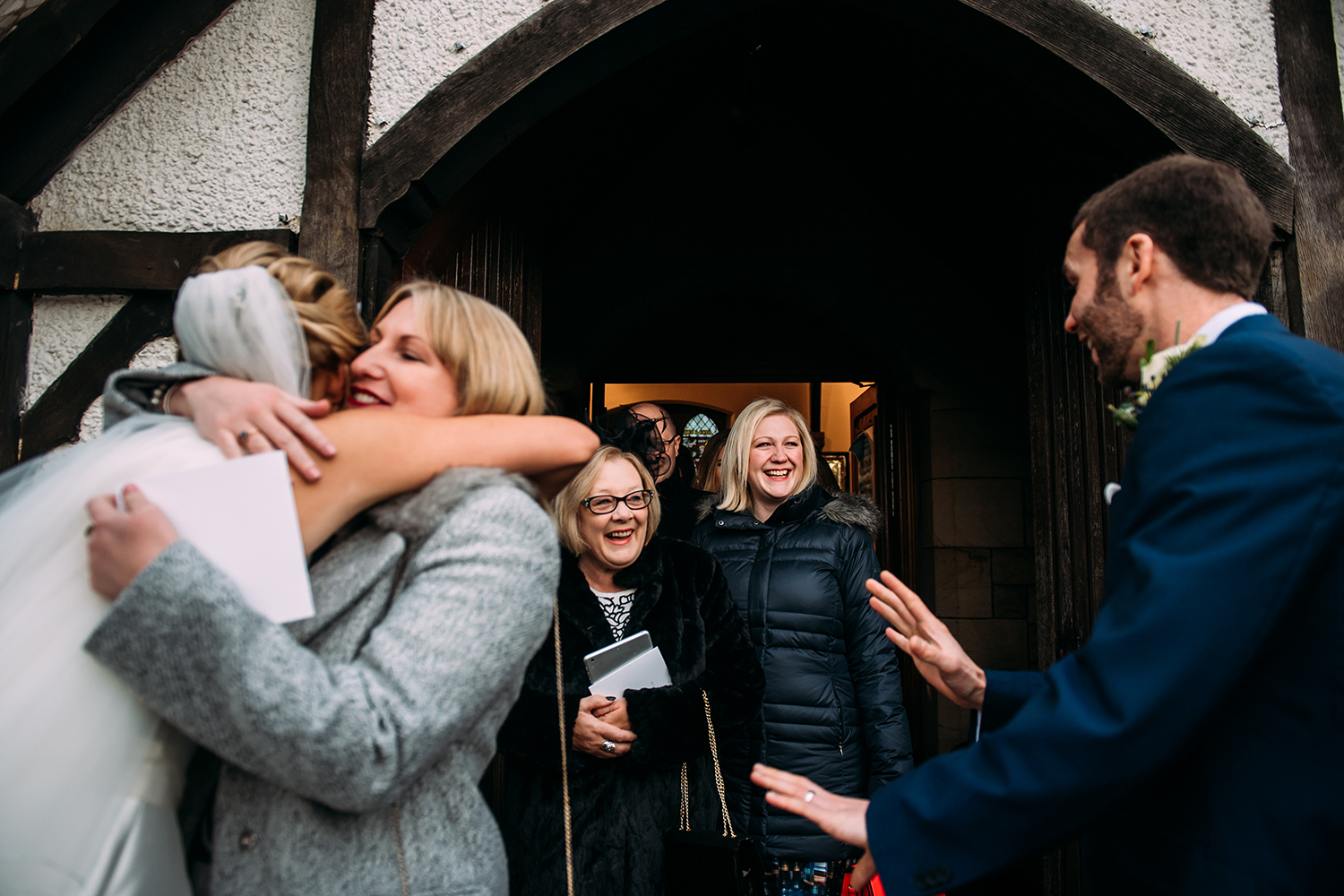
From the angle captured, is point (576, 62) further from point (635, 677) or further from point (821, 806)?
point (821, 806)

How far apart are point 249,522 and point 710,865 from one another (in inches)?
48.7

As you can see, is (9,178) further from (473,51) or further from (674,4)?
(674,4)

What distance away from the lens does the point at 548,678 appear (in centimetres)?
189

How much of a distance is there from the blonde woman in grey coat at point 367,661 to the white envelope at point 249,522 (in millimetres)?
37

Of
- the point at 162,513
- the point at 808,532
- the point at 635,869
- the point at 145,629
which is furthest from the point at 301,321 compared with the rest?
the point at 808,532

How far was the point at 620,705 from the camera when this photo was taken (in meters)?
1.82

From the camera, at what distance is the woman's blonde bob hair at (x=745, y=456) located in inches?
101

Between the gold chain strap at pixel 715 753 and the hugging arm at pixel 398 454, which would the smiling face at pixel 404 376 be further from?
the gold chain strap at pixel 715 753

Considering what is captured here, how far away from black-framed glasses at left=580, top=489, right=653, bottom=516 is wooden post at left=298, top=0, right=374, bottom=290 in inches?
31.7

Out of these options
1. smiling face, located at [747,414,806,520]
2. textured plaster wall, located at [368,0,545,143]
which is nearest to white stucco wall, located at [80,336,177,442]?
textured plaster wall, located at [368,0,545,143]

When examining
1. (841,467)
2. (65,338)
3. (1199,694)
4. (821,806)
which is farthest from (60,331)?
(841,467)

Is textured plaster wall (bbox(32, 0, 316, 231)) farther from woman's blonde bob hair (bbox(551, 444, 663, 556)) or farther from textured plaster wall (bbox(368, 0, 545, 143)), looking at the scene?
woman's blonde bob hair (bbox(551, 444, 663, 556))

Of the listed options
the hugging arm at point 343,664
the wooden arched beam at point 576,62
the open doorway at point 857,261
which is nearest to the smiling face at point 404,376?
the hugging arm at point 343,664

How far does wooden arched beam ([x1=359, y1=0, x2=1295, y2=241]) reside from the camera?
1904 mm
